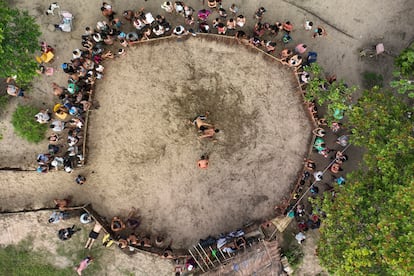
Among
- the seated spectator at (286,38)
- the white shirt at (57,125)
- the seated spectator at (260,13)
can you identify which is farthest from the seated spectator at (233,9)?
the white shirt at (57,125)

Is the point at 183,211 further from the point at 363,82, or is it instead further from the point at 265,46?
the point at 363,82

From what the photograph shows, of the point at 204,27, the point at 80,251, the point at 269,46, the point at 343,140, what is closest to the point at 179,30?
the point at 204,27

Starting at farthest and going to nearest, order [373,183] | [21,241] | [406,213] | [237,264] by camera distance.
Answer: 1. [21,241]
2. [237,264]
3. [373,183]
4. [406,213]

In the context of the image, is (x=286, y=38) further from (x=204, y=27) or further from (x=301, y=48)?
(x=204, y=27)

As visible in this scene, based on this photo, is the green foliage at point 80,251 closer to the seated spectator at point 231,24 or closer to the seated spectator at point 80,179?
the seated spectator at point 80,179

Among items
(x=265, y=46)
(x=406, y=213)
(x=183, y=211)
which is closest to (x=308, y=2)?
(x=265, y=46)

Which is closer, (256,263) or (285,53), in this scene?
(256,263)
